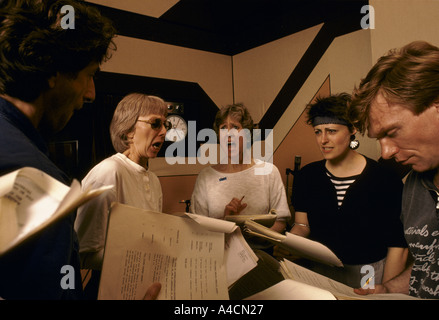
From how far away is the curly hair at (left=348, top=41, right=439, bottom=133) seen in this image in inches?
34.0

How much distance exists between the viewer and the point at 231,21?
3873 mm

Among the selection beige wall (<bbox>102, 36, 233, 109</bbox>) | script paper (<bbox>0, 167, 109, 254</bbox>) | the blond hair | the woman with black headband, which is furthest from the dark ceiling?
script paper (<bbox>0, 167, 109, 254</bbox>)

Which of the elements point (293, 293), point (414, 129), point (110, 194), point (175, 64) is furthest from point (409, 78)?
point (175, 64)

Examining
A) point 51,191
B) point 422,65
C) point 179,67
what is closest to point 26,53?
point 51,191

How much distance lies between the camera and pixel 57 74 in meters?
0.72

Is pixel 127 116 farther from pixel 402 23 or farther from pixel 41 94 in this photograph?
pixel 402 23

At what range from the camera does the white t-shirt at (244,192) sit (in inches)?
81.0

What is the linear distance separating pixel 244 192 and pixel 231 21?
111 inches


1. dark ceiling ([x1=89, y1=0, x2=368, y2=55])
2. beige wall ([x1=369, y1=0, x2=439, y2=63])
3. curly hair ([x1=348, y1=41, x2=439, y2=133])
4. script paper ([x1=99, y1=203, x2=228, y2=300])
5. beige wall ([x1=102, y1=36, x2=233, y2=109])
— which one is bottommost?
script paper ([x1=99, y1=203, x2=228, y2=300])

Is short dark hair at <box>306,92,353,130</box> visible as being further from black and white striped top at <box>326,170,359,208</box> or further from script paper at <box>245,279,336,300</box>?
script paper at <box>245,279,336,300</box>

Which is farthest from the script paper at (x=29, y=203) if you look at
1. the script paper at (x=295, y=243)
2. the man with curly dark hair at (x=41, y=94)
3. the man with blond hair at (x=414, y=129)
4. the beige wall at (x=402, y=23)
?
the beige wall at (x=402, y=23)

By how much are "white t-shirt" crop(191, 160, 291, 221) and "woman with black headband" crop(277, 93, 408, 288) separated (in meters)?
0.29

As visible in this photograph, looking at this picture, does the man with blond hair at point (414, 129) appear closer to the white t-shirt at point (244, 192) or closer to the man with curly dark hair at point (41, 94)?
the man with curly dark hair at point (41, 94)

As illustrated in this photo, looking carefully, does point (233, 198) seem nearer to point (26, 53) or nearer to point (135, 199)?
point (135, 199)
